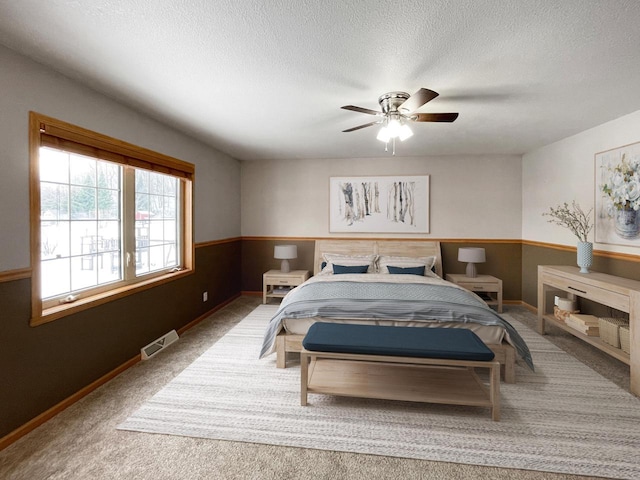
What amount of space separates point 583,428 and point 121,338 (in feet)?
11.7

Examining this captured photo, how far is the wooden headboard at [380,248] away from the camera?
5.23 m

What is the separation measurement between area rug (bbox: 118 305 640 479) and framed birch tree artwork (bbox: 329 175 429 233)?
9.63ft

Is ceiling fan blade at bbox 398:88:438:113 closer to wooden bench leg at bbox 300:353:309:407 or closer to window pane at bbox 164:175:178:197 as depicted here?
wooden bench leg at bbox 300:353:309:407

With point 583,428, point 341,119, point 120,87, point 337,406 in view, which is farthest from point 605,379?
point 120,87

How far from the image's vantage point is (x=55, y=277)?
96.9 inches

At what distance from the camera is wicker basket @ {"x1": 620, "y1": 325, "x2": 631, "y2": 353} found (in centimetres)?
274

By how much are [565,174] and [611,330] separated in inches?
80.9

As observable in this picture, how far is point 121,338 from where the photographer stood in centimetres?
292

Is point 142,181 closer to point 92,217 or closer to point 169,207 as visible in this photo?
point 169,207

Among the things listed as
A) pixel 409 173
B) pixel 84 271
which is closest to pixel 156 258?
pixel 84 271

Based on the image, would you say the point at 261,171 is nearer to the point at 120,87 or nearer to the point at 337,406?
the point at 120,87

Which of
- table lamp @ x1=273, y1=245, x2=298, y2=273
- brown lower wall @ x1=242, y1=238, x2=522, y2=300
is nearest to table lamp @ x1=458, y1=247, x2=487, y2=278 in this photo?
brown lower wall @ x1=242, y1=238, x2=522, y2=300

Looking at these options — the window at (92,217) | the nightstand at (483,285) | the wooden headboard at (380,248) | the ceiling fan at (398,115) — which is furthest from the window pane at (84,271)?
the nightstand at (483,285)

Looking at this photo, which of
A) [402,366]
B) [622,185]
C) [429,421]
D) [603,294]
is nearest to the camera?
[429,421]
